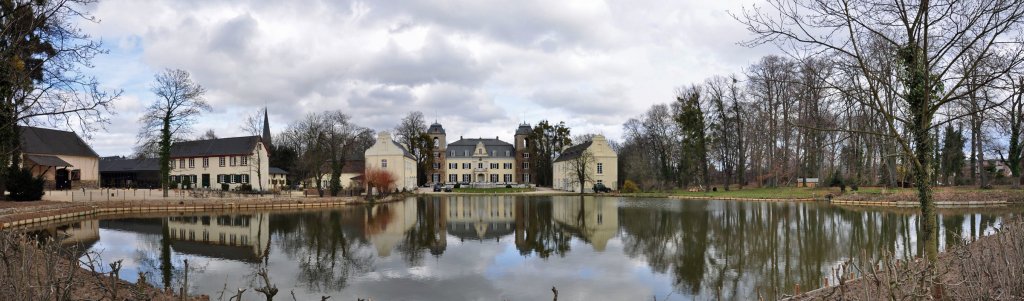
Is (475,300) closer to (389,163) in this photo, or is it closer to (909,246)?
(909,246)

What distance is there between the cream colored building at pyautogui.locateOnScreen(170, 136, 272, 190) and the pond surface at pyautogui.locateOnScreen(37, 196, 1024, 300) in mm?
23561

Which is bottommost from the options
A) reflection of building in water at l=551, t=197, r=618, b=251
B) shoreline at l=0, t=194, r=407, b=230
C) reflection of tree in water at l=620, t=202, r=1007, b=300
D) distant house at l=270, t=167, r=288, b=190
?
reflection of building in water at l=551, t=197, r=618, b=251

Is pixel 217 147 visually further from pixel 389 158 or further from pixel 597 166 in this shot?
pixel 597 166

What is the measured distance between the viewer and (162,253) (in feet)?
49.6

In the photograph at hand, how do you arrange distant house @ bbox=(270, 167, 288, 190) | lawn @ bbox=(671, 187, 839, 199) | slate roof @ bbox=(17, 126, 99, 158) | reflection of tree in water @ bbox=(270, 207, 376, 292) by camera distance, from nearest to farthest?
reflection of tree in water @ bbox=(270, 207, 376, 292)
lawn @ bbox=(671, 187, 839, 199)
slate roof @ bbox=(17, 126, 99, 158)
distant house @ bbox=(270, 167, 288, 190)

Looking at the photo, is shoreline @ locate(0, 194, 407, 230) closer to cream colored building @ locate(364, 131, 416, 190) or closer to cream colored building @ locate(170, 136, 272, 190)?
cream colored building @ locate(170, 136, 272, 190)

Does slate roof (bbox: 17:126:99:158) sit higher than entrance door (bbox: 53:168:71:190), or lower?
higher

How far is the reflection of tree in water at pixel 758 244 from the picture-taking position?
1113 cm

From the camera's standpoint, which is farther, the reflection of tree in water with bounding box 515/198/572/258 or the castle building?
the castle building

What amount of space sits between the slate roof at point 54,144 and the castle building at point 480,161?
123ft

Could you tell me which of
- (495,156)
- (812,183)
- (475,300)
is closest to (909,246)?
(475,300)

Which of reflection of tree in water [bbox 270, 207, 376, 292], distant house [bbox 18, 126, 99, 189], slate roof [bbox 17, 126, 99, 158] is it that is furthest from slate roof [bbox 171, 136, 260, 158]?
reflection of tree in water [bbox 270, 207, 376, 292]

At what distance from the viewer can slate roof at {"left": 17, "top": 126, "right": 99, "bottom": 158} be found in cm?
4294

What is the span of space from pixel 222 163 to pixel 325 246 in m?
39.1
